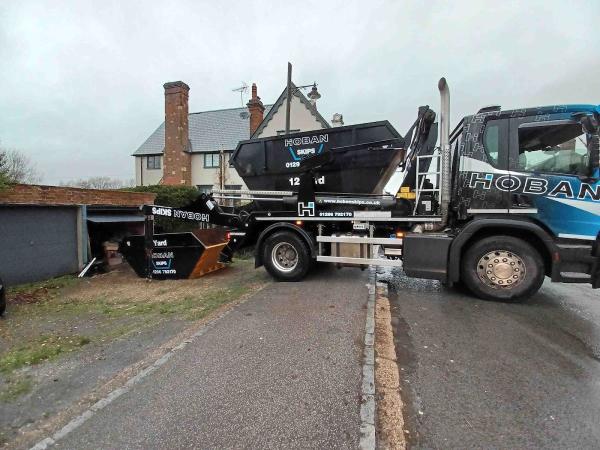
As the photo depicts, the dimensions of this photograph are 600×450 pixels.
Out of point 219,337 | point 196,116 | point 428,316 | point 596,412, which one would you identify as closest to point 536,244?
point 428,316

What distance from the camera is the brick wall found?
795 cm

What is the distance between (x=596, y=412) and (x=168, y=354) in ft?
12.6

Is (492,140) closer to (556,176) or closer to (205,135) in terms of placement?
(556,176)

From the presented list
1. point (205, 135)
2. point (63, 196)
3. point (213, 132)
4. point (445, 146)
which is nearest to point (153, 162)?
point (205, 135)

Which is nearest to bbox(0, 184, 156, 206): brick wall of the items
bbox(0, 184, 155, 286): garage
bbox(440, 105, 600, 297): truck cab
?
bbox(0, 184, 155, 286): garage

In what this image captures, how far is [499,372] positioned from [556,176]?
334cm

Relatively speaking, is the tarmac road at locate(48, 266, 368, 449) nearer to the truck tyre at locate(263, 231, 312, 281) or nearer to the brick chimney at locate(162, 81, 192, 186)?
the truck tyre at locate(263, 231, 312, 281)

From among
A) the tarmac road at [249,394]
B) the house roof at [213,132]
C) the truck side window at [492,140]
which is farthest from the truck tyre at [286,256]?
the house roof at [213,132]

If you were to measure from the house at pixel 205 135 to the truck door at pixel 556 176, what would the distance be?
61.6ft

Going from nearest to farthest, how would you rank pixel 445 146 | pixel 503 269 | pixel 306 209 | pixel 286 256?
pixel 503 269 → pixel 445 146 → pixel 306 209 → pixel 286 256

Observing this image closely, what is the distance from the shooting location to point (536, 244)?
18.1ft

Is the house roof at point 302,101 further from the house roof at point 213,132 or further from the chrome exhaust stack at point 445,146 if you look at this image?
the chrome exhaust stack at point 445,146

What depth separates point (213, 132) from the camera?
3028 centimetres

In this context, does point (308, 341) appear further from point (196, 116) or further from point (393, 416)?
point (196, 116)
